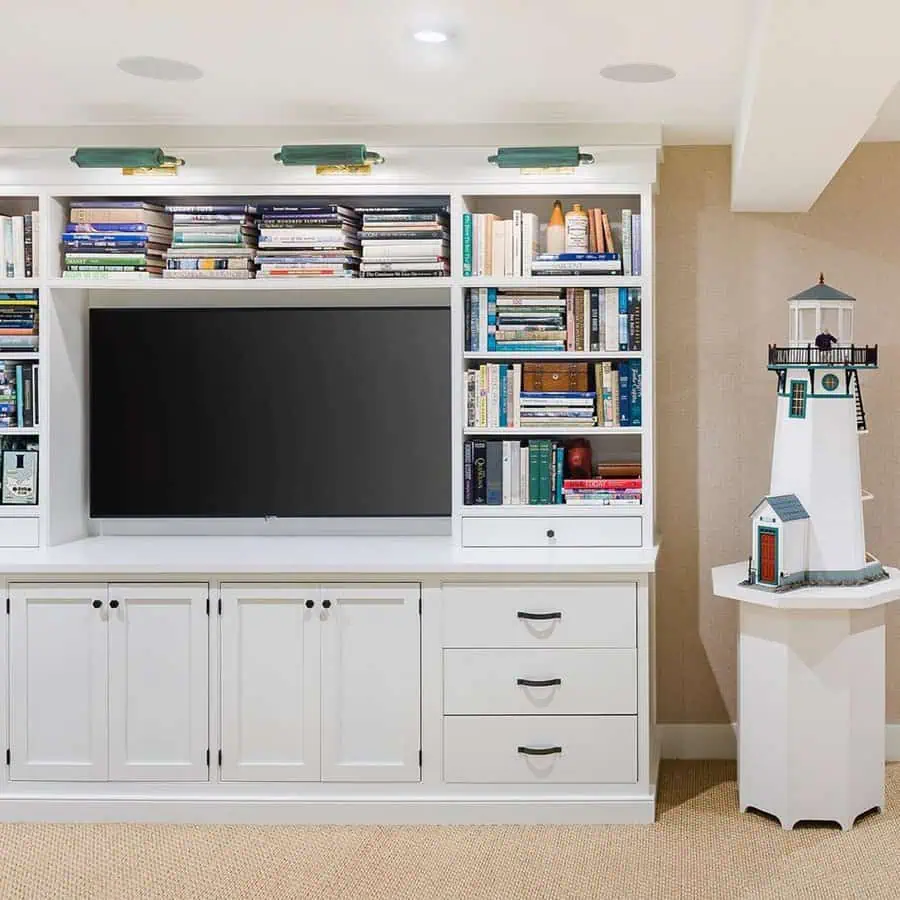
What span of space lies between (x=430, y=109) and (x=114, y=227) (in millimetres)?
1221

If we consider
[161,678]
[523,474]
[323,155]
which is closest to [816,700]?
[523,474]

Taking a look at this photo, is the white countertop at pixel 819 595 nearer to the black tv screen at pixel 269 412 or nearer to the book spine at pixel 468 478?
the book spine at pixel 468 478

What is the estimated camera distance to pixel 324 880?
324 cm

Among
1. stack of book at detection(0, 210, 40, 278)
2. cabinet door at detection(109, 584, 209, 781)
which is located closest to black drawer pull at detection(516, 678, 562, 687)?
cabinet door at detection(109, 584, 209, 781)

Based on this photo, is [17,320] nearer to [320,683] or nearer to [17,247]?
[17,247]

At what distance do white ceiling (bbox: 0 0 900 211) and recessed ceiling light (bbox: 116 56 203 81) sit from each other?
0.04 metres

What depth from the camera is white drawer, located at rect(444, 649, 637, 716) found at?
365 cm

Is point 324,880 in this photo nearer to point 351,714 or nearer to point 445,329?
point 351,714

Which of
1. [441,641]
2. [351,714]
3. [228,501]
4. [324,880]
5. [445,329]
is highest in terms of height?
[445,329]

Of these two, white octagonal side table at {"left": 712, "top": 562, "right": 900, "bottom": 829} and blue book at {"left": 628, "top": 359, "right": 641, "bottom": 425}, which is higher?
blue book at {"left": 628, "top": 359, "right": 641, "bottom": 425}

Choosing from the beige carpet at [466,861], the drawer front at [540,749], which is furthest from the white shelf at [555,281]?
the beige carpet at [466,861]

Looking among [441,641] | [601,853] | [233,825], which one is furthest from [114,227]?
[601,853]

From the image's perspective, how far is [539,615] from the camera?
3646 mm

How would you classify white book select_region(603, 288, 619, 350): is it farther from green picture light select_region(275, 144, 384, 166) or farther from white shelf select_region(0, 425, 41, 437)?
white shelf select_region(0, 425, 41, 437)
